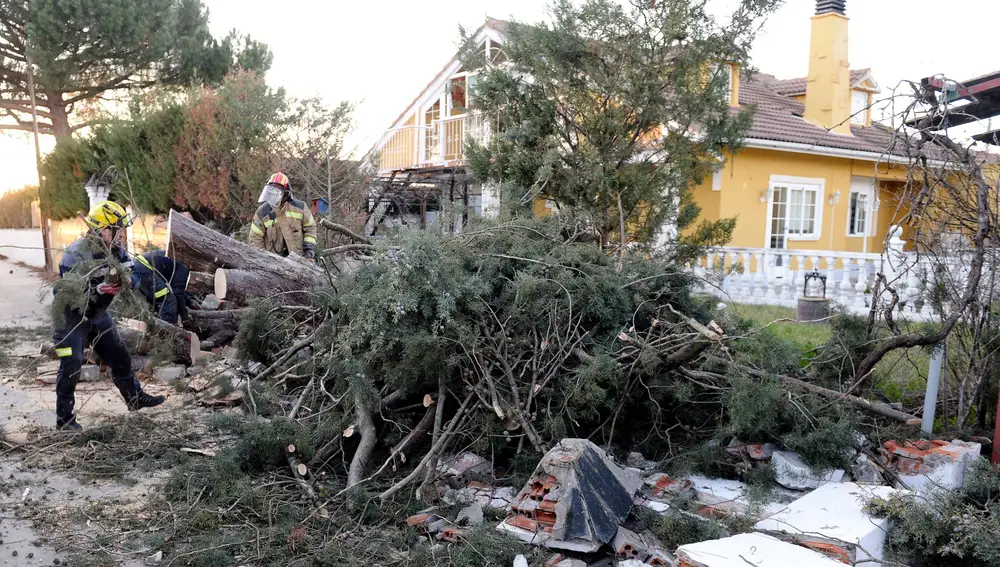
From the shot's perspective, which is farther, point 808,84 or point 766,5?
point 808,84

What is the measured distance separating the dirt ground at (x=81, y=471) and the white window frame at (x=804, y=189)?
492 inches

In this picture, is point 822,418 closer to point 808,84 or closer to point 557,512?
point 557,512

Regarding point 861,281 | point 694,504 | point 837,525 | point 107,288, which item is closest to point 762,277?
point 861,281

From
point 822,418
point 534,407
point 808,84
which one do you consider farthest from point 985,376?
point 808,84

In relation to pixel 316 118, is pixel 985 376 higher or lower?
lower

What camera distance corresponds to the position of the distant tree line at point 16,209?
92.5ft

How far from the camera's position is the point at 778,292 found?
12.4 meters

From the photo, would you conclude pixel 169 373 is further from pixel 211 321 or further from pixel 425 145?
pixel 425 145

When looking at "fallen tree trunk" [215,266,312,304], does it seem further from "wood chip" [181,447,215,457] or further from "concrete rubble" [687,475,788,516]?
"concrete rubble" [687,475,788,516]

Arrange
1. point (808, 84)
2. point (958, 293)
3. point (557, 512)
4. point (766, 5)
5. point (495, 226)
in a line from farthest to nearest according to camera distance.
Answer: point (808, 84)
point (766, 5)
point (495, 226)
point (958, 293)
point (557, 512)

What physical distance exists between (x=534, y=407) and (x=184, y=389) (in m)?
3.61

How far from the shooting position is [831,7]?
1714cm

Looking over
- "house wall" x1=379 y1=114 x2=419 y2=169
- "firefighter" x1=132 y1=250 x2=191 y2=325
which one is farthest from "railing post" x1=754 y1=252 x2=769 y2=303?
"house wall" x1=379 y1=114 x2=419 y2=169

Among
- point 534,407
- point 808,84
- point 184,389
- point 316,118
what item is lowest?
point 184,389
